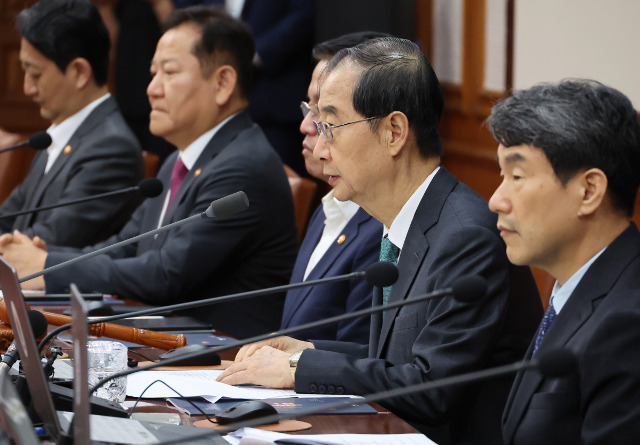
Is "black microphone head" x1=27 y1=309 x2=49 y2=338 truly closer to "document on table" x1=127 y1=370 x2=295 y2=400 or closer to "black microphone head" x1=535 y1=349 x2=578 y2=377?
"document on table" x1=127 y1=370 x2=295 y2=400

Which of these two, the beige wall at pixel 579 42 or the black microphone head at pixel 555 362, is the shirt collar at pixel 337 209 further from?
the black microphone head at pixel 555 362

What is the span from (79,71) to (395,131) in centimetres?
214

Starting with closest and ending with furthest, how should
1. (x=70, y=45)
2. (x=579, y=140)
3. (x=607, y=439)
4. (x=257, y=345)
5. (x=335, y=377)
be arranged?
(x=607, y=439), (x=579, y=140), (x=335, y=377), (x=257, y=345), (x=70, y=45)

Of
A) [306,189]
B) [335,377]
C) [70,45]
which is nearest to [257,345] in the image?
[335,377]

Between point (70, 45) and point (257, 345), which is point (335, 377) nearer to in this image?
point (257, 345)

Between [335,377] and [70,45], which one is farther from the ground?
[70,45]

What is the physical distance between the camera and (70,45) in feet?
13.0

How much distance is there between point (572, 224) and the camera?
1622 mm

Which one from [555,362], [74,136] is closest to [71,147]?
[74,136]

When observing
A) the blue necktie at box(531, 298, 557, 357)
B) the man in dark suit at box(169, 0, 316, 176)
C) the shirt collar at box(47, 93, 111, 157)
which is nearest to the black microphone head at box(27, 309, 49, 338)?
the blue necktie at box(531, 298, 557, 357)

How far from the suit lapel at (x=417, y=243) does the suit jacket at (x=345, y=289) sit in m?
0.32

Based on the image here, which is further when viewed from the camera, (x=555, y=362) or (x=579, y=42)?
(x=579, y=42)

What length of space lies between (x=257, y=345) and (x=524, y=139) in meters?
0.74

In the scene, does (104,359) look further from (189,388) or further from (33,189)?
(33,189)
